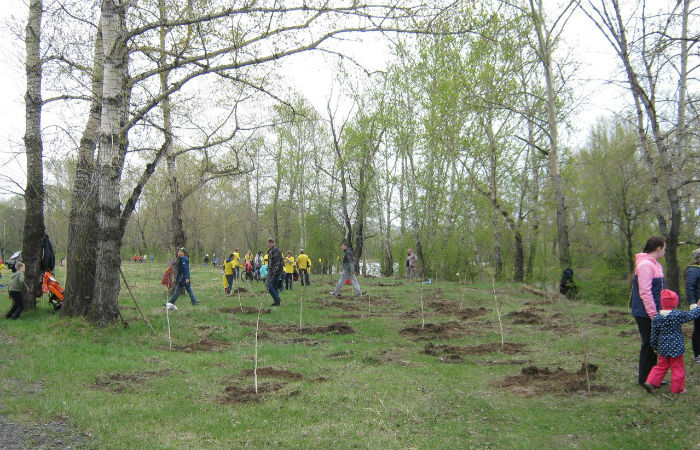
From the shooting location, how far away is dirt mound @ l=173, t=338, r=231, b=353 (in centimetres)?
898

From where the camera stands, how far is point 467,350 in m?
8.73

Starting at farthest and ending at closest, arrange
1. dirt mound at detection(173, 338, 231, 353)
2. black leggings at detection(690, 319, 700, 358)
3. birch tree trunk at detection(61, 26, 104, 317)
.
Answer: birch tree trunk at detection(61, 26, 104, 317)
dirt mound at detection(173, 338, 231, 353)
black leggings at detection(690, 319, 700, 358)

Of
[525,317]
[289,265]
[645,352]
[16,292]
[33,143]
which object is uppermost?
[33,143]

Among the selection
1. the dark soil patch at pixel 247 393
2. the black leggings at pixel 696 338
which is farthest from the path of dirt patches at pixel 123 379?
the black leggings at pixel 696 338

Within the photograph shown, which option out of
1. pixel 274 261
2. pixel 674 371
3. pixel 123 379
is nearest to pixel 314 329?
pixel 274 261

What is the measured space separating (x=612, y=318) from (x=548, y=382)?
6.39 m

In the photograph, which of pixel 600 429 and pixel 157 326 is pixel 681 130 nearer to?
pixel 600 429

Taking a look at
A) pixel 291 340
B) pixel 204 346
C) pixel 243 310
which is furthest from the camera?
pixel 243 310

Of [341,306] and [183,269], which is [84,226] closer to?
[183,269]

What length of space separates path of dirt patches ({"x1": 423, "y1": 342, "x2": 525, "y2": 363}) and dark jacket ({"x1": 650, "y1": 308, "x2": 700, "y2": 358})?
3.11m

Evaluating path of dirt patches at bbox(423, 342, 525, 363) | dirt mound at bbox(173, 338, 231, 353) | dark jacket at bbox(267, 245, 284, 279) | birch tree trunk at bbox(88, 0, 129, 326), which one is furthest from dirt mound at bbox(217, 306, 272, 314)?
path of dirt patches at bbox(423, 342, 525, 363)

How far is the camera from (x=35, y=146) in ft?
37.0

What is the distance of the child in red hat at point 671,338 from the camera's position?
18.0ft

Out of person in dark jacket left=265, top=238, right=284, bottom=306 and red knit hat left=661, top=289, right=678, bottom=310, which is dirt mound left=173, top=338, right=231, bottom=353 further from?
red knit hat left=661, top=289, right=678, bottom=310
